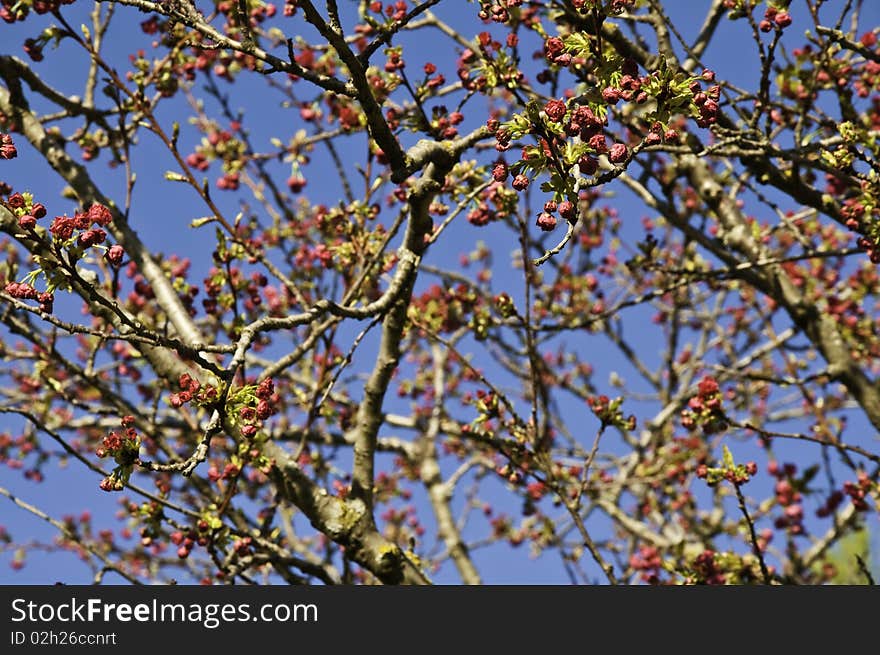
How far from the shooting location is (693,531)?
7227mm

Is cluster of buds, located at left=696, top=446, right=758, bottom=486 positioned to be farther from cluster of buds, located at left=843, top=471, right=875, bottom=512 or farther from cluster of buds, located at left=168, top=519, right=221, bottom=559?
cluster of buds, located at left=168, top=519, right=221, bottom=559

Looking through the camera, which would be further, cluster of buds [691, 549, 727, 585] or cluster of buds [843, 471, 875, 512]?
cluster of buds [843, 471, 875, 512]

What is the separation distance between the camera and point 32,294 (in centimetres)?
246

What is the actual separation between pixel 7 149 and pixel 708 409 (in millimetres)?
3108

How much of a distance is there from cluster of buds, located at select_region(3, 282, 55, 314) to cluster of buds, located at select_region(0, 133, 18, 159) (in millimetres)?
420

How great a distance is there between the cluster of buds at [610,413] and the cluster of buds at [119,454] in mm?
2392

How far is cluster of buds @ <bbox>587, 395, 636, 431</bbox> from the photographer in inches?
161

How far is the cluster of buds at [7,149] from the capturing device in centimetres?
253

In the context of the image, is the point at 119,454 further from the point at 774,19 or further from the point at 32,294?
the point at 774,19

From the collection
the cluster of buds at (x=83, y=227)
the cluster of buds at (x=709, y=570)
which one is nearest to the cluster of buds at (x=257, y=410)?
the cluster of buds at (x=83, y=227)

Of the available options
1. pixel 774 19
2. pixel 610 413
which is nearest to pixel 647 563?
pixel 610 413

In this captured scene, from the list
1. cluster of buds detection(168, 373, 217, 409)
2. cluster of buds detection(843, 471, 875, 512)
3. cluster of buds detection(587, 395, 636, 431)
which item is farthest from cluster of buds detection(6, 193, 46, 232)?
cluster of buds detection(843, 471, 875, 512)

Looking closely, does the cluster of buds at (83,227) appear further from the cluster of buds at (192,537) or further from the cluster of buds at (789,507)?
the cluster of buds at (789,507)

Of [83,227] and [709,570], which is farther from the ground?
[83,227]
